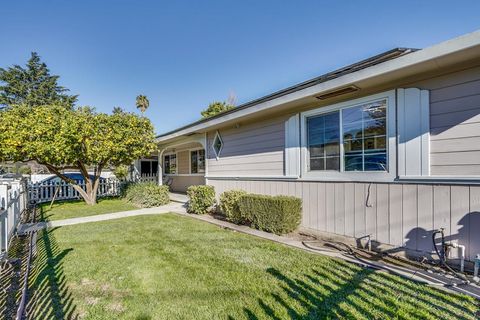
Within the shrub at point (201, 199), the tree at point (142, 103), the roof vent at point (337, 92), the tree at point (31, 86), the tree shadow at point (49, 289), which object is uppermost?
the tree at point (31, 86)

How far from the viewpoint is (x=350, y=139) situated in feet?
15.6

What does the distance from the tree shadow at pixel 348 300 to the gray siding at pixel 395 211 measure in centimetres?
101

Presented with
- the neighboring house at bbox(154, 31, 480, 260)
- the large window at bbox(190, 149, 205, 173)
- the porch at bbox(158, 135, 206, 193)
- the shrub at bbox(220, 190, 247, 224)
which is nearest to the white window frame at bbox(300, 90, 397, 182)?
the neighboring house at bbox(154, 31, 480, 260)

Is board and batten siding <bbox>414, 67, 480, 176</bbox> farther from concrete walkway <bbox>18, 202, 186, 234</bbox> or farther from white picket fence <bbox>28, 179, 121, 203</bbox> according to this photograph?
white picket fence <bbox>28, 179, 121, 203</bbox>

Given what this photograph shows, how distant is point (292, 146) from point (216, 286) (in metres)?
3.59

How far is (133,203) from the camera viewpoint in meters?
11.0

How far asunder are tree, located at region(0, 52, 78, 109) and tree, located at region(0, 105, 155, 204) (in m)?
28.8

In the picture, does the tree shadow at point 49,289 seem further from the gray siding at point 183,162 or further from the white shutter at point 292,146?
the gray siding at point 183,162

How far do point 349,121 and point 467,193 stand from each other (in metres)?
2.10

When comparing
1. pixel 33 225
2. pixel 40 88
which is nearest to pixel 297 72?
pixel 33 225

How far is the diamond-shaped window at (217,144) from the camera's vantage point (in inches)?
337

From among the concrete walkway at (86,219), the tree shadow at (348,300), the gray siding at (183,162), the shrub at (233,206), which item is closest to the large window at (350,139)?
the tree shadow at (348,300)

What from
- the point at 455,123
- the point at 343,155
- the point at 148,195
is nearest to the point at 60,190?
the point at 148,195

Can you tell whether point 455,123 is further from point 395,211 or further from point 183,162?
point 183,162
